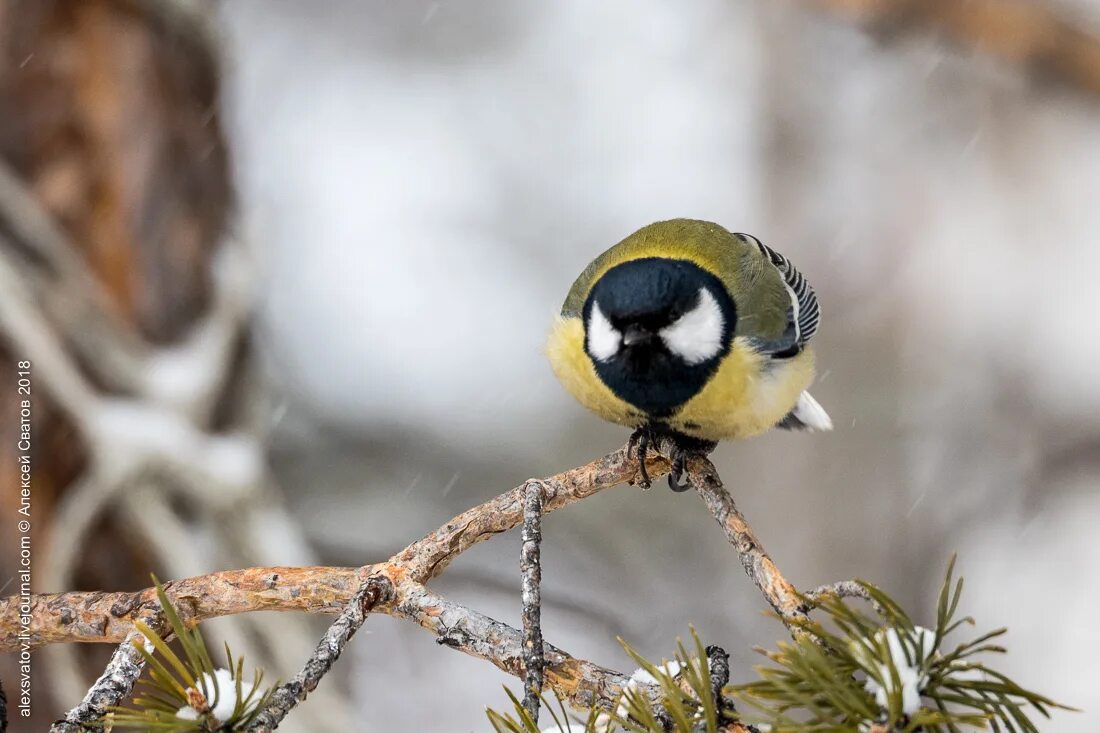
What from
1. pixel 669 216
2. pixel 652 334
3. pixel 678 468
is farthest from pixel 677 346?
pixel 669 216

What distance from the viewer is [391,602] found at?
72 cm

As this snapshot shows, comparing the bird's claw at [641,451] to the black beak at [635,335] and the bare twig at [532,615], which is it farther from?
the bare twig at [532,615]

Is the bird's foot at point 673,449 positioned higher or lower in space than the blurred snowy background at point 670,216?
lower

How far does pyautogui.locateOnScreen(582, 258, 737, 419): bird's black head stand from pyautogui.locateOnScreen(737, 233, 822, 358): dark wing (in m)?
0.14

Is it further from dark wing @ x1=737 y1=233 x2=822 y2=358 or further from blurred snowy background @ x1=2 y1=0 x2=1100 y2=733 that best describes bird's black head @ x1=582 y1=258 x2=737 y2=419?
blurred snowy background @ x1=2 y1=0 x2=1100 y2=733

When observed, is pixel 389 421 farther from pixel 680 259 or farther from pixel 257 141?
pixel 680 259

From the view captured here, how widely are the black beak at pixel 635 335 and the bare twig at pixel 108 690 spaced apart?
22.5 inches

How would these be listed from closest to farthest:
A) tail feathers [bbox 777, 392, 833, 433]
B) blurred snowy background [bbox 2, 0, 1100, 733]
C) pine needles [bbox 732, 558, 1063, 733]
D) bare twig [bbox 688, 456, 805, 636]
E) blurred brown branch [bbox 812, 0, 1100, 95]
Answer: pine needles [bbox 732, 558, 1063, 733] → bare twig [bbox 688, 456, 805, 636] → tail feathers [bbox 777, 392, 833, 433] → blurred brown branch [bbox 812, 0, 1100, 95] → blurred snowy background [bbox 2, 0, 1100, 733]

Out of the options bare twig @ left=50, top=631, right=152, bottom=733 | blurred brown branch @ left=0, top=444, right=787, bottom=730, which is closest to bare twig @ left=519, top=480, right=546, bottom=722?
blurred brown branch @ left=0, top=444, right=787, bottom=730

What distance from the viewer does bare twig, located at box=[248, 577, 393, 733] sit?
21.3 inches

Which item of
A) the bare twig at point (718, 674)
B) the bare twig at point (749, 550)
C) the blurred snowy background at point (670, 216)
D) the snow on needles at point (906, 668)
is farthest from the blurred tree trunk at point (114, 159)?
the snow on needles at point (906, 668)

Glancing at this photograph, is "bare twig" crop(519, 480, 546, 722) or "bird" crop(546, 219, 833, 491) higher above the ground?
"bird" crop(546, 219, 833, 491)

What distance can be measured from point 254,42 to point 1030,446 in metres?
2.15

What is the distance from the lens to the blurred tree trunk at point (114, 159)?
1432mm
